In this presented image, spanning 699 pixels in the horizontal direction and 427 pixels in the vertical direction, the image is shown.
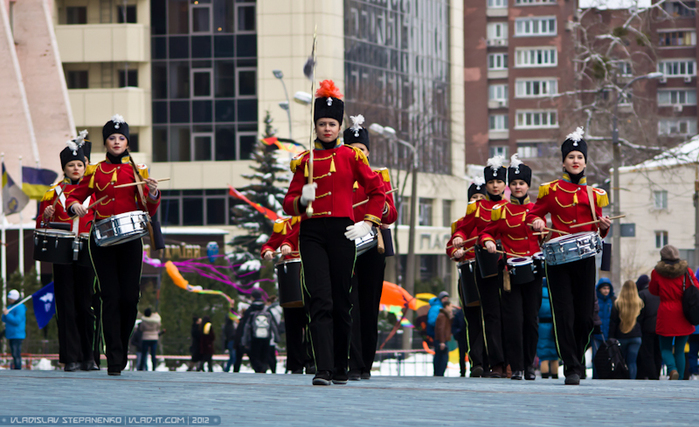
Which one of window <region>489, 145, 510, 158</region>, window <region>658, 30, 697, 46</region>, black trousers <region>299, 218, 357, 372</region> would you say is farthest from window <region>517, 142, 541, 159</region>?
black trousers <region>299, 218, 357, 372</region>

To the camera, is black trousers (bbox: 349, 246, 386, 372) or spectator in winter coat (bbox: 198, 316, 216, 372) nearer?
black trousers (bbox: 349, 246, 386, 372)

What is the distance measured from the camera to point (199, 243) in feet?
191

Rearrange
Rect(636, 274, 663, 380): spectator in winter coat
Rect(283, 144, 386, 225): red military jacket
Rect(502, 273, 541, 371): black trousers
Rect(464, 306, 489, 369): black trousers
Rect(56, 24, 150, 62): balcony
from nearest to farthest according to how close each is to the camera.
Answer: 1. Rect(283, 144, 386, 225): red military jacket
2. Rect(502, 273, 541, 371): black trousers
3. Rect(464, 306, 489, 369): black trousers
4. Rect(636, 274, 663, 380): spectator in winter coat
5. Rect(56, 24, 150, 62): balcony

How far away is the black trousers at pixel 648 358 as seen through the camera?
1853cm

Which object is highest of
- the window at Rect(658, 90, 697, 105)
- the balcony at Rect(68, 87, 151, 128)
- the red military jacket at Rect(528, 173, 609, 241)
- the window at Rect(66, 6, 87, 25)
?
the window at Rect(658, 90, 697, 105)

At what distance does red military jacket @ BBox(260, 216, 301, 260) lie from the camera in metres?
14.2

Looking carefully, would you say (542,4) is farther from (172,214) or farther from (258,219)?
(258,219)

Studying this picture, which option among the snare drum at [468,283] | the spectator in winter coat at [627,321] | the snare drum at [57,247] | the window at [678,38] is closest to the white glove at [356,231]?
the snare drum at [57,247]

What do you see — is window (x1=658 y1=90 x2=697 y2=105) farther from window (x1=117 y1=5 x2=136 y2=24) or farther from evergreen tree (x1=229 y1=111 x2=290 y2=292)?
evergreen tree (x1=229 y1=111 x2=290 y2=292)

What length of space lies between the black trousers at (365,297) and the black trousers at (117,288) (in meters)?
1.96

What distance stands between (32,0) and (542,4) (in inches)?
2401

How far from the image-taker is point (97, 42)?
214 feet

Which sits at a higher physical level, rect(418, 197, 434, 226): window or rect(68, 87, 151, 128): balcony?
rect(68, 87, 151, 128): balcony

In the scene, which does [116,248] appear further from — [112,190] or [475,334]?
[475,334]
